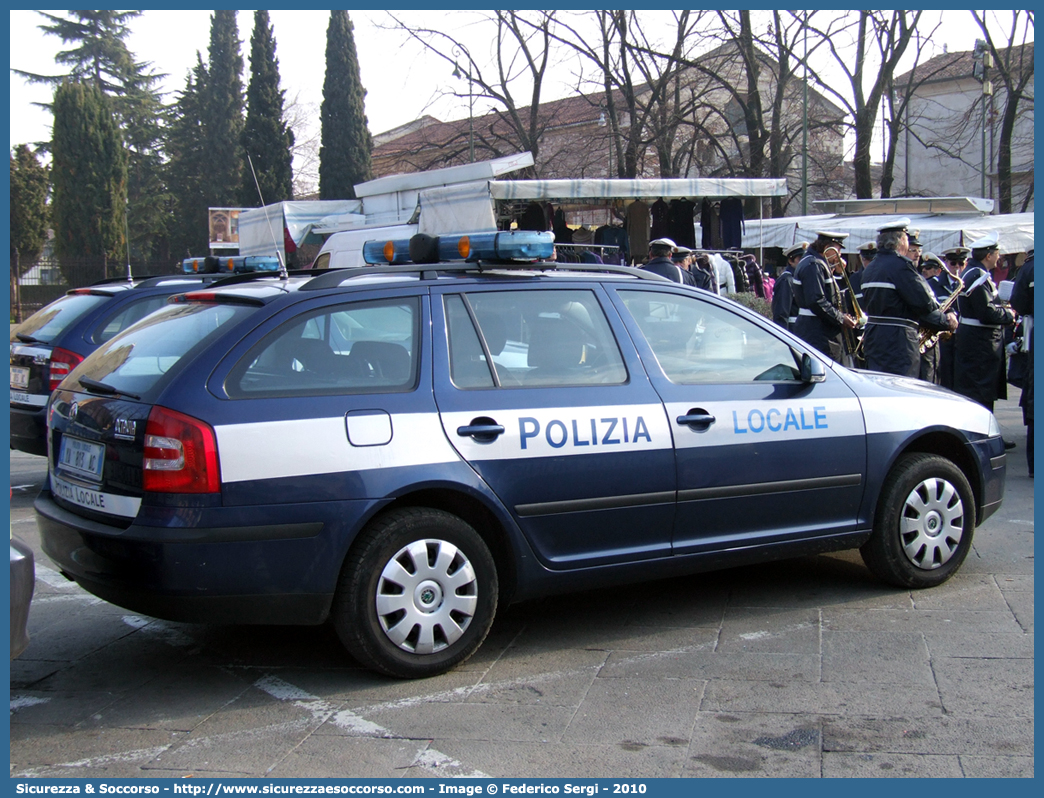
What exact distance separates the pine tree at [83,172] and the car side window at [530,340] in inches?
1558

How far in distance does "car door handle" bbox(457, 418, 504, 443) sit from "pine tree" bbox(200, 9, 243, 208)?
5267 centimetres

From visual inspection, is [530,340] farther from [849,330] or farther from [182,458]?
[849,330]

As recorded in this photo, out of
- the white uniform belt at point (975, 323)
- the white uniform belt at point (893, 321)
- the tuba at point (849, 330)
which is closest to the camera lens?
the white uniform belt at point (893, 321)

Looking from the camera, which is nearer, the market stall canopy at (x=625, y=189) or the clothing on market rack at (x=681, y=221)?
the market stall canopy at (x=625, y=189)

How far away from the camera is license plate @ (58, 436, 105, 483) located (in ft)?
12.4

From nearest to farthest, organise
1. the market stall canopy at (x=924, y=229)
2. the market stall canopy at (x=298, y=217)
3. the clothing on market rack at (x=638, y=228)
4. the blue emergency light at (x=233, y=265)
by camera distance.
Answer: the blue emergency light at (x=233, y=265)
the clothing on market rack at (x=638, y=228)
the market stall canopy at (x=298, y=217)
the market stall canopy at (x=924, y=229)

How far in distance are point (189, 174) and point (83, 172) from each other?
14.9 m

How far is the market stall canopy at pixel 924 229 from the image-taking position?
1861 centimetres

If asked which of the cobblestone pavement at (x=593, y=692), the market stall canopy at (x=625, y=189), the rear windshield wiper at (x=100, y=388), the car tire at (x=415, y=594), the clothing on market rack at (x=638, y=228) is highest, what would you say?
the market stall canopy at (x=625, y=189)

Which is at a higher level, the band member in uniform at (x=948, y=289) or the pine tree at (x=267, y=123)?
the pine tree at (x=267, y=123)

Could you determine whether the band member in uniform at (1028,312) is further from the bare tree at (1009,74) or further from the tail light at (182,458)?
the bare tree at (1009,74)

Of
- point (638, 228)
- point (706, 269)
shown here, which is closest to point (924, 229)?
point (638, 228)

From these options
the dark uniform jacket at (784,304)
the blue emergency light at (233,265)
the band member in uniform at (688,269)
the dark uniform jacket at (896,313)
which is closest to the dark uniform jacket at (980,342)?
the dark uniform jacket at (896,313)
